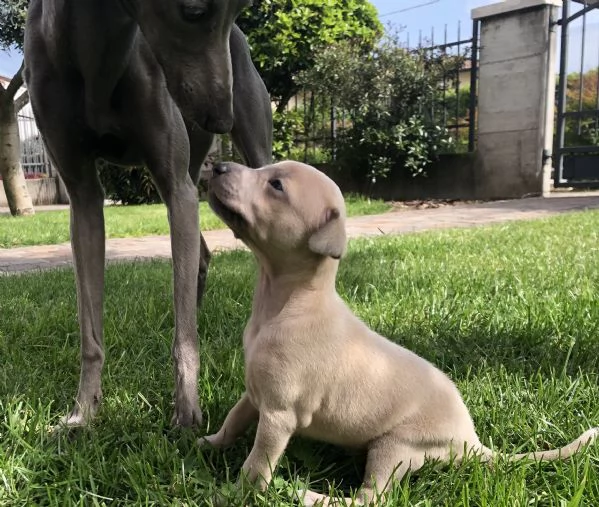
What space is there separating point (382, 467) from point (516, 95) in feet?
32.9

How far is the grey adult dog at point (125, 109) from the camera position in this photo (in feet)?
6.24

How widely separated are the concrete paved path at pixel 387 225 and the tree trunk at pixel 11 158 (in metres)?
3.62

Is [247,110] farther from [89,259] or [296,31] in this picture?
[296,31]

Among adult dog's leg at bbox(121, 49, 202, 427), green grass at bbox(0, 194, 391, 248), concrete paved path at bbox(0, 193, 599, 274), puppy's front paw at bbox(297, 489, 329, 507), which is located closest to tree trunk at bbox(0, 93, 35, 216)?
green grass at bbox(0, 194, 391, 248)

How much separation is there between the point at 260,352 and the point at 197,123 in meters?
0.80

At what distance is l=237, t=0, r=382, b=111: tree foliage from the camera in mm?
11227

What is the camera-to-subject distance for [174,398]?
2145 mm

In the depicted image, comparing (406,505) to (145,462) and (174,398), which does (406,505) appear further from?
(174,398)

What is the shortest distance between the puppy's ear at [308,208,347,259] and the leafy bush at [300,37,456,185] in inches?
367

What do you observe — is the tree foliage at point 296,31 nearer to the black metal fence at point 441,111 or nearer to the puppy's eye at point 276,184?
the black metal fence at point 441,111

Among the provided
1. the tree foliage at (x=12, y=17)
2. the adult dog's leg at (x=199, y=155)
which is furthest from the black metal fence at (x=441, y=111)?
the adult dog's leg at (x=199, y=155)

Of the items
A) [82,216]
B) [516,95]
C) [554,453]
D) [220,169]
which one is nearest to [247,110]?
[82,216]

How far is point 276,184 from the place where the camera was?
67.4 inches

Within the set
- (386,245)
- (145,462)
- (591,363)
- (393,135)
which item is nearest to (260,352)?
(145,462)
